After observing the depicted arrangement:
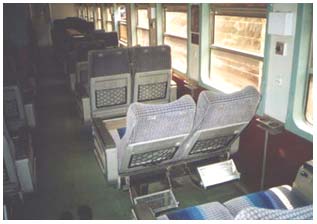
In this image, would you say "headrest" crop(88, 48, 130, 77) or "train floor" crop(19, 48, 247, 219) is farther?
"headrest" crop(88, 48, 130, 77)

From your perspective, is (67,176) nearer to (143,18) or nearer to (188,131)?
(188,131)

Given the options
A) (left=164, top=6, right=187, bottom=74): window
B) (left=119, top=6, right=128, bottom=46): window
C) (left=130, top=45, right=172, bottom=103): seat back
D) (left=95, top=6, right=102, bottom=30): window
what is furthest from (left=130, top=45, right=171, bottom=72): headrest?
(left=95, top=6, right=102, bottom=30): window

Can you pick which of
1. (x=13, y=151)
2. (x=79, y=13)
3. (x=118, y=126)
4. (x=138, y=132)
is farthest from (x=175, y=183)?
(x=79, y=13)

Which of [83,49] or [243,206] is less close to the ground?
[83,49]

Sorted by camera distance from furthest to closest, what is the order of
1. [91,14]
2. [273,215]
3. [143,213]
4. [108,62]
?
[91,14]
[108,62]
[143,213]
[273,215]

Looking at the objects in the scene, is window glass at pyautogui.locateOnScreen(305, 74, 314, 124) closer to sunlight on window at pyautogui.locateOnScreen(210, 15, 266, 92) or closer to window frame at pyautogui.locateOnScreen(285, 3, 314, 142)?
window frame at pyautogui.locateOnScreen(285, 3, 314, 142)

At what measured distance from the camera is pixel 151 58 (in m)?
3.84

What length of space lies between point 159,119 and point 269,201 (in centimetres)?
84

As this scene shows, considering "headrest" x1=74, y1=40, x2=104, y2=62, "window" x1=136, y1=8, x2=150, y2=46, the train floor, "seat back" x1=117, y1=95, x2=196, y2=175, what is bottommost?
the train floor

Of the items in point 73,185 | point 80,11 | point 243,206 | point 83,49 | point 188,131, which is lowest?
point 73,185

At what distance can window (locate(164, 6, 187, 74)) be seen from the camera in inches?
168

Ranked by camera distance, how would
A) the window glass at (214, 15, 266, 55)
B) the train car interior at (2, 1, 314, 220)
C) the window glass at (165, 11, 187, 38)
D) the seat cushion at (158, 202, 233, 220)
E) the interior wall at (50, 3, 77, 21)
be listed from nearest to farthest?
the seat cushion at (158, 202, 233, 220) → the train car interior at (2, 1, 314, 220) → the window glass at (214, 15, 266, 55) → the window glass at (165, 11, 187, 38) → the interior wall at (50, 3, 77, 21)

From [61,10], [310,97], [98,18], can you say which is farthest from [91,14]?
[310,97]

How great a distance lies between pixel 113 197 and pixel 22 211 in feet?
2.49
